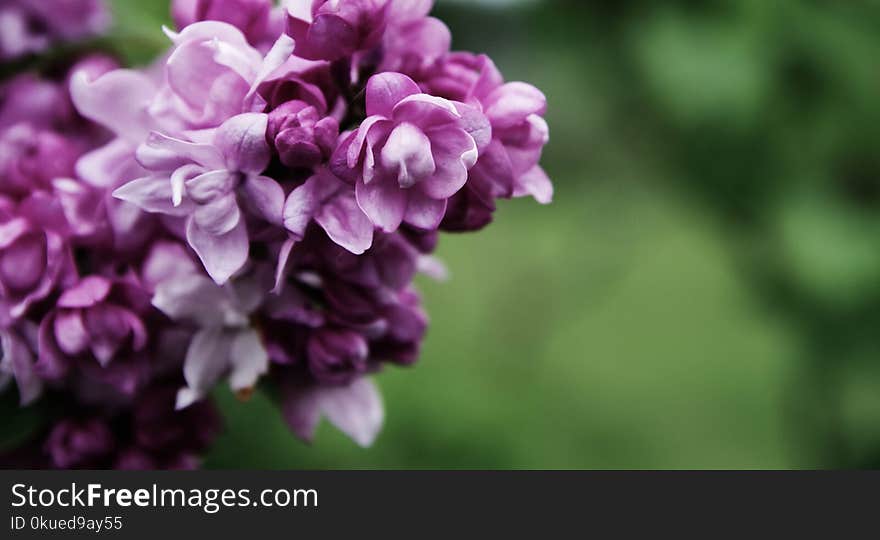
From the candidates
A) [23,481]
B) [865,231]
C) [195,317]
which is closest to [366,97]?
[195,317]

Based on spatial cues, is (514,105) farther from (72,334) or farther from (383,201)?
(72,334)

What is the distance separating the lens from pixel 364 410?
59cm

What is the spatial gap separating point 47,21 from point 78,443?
12.1 inches

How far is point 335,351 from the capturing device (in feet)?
1.76

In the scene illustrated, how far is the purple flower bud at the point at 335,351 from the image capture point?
54 cm

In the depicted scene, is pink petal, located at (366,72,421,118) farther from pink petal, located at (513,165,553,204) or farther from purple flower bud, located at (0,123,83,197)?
purple flower bud, located at (0,123,83,197)

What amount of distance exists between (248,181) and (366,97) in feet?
0.23

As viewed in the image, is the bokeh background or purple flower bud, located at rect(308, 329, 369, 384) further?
the bokeh background

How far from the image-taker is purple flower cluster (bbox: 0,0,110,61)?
0.65 meters

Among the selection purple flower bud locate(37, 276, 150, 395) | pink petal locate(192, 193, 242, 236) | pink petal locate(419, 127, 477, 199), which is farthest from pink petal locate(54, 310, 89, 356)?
pink petal locate(419, 127, 477, 199)

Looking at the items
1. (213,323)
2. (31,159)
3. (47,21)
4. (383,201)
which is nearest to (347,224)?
(383,201)

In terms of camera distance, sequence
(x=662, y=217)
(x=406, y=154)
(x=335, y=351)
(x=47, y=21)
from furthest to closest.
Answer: (x=662, y=217), (x=47, y=21), (x=335, y=351), (x=406, y=154)

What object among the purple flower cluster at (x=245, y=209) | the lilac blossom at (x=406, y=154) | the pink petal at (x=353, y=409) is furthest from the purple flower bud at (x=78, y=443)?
the lilac blossom at (x=406, y=154)

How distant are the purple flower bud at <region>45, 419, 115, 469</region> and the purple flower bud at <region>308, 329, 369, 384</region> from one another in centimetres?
14
